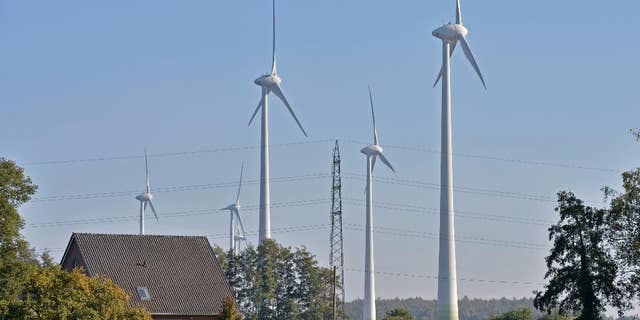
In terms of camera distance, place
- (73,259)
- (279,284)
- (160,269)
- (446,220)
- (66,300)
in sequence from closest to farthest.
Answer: (66,300) → (160,269) → (73,259) → (446,220) → (279,284)

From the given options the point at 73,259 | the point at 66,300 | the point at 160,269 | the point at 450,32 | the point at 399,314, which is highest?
the point at 450,32

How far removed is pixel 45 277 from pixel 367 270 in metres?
102

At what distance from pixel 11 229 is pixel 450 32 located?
2623 inches

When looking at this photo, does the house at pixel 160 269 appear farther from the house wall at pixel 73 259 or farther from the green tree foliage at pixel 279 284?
the green tree foliage at pixel 279 284

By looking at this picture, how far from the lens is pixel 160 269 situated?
102 meters

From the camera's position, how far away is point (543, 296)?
93.1 metres

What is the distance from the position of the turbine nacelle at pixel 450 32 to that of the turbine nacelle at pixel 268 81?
4464cm

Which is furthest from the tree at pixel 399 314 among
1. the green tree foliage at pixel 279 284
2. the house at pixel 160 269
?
the house at pixel 160 269

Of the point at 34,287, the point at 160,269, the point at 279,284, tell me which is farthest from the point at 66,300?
the point at 279,284

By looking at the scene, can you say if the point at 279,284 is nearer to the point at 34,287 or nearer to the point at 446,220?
the point at 446,220

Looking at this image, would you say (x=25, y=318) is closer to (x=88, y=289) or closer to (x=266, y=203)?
(x=88, y=289)

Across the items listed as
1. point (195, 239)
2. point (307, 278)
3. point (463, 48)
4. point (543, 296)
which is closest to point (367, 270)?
point (307, 278)

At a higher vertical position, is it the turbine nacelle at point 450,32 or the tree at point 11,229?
the turbine nacelle at point 450,32

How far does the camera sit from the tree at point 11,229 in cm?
8012
